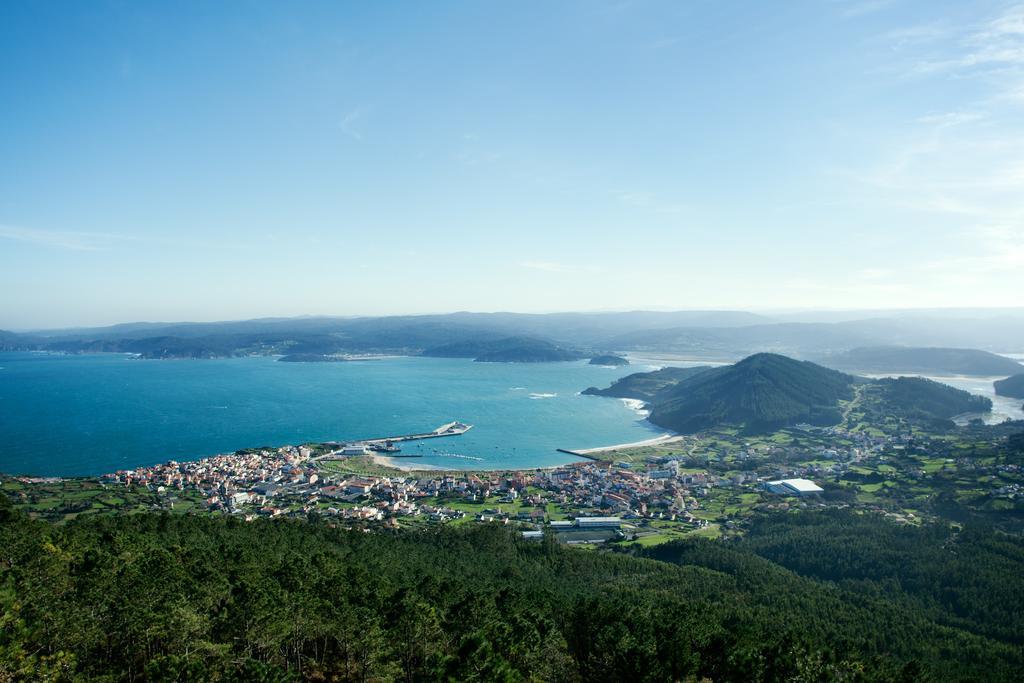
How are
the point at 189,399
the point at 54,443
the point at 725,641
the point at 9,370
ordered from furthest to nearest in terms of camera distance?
1. the point at 9,370
2. the point at 189,399
3. the point at 54,443
4. the point at 725,641

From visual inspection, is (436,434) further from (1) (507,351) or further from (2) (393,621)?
(1) (507,351)

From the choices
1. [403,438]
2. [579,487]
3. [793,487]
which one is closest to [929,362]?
[793,487]

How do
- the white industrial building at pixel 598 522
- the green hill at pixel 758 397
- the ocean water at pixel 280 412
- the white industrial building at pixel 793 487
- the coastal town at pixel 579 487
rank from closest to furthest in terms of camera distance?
1. the white industrial building at pixel 598 522
2. the coastal town at pixel 579 487
3. the white industrial building at pixel 793 487
4. the ocean water at pixel 280 412
5. the green hill at pixel 758 397

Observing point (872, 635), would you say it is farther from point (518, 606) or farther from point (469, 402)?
point (469, 402)

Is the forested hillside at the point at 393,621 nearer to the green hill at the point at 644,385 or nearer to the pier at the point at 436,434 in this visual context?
the pier at the point at 436,434

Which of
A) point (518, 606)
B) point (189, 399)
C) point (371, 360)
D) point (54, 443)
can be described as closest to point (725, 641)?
point (518, 606)

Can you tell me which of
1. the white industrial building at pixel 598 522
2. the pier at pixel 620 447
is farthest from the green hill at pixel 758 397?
the white industrial building at pixel 598 522

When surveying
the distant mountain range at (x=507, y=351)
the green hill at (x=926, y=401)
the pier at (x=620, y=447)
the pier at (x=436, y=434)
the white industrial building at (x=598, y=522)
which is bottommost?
the pier at (x=620, y=447)
